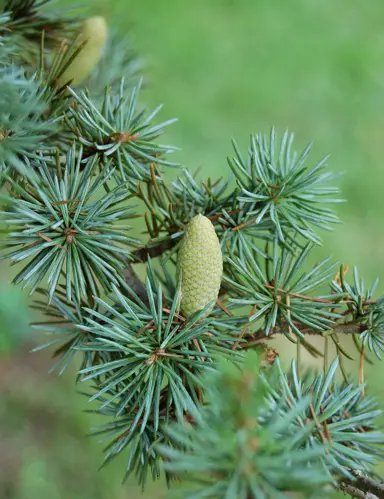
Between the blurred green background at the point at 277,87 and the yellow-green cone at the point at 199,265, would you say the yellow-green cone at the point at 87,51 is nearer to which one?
the yellow-green cone at the point at 199,265

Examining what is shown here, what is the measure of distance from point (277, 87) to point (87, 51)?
49.1 inches

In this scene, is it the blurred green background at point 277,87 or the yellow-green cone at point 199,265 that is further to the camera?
the blurred green background at point 277,87

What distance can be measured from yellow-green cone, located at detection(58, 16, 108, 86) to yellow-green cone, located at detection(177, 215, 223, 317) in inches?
6.7

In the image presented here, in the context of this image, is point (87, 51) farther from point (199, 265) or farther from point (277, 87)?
point (277, 87)

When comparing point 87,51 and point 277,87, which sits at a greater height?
point 277,87

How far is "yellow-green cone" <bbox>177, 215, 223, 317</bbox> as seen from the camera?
340 millimetres

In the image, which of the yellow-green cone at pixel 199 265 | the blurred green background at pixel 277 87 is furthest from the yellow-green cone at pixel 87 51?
the blurred green background at pixel 277 87

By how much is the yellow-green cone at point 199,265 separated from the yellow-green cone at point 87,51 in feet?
0.56

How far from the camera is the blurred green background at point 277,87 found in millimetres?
1395

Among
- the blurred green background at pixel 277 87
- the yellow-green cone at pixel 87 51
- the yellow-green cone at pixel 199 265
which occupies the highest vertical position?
the blurred green background at pixel 277 87

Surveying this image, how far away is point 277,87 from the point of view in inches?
62.4

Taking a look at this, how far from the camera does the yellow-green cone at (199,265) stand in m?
0.34

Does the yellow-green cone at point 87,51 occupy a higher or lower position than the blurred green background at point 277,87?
lower

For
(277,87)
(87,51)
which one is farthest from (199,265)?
(277,87)
